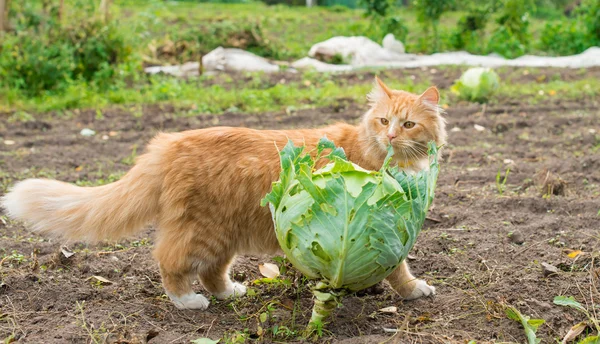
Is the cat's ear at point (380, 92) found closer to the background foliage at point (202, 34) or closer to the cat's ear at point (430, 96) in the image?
the cat's ear at point (430, 96)

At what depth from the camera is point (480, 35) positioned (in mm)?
14406

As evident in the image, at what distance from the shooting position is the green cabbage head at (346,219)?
9.23 feet

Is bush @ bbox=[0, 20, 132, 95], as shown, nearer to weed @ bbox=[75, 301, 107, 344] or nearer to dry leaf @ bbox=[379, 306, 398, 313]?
weed @ bbox=[75, 301, 107, 344]

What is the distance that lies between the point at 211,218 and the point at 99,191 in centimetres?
71

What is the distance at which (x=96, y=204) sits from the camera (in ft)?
12.0

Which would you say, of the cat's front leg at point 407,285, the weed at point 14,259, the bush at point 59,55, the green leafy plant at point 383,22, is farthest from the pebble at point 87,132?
the green leafy plant at point 383,22

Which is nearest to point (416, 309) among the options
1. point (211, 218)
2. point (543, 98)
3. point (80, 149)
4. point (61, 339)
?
point (211, 218)

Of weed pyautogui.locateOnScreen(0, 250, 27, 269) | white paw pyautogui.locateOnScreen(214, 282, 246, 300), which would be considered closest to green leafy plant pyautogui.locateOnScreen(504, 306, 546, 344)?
white paw pyautogui.locateOnScreen(214, 282, 246, 300)

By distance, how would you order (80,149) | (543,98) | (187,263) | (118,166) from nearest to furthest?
(187,263) → (118,166) → (80,149) → (543,98)

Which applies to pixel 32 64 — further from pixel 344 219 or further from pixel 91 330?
pixel 344 219

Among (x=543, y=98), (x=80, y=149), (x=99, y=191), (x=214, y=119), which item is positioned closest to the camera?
(x=99, y=191)

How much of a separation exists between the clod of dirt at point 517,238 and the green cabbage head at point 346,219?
1.54 metres

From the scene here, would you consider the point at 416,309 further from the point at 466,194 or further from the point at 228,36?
the point at 228,36

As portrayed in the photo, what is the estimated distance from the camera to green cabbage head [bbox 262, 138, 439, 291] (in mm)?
2814
